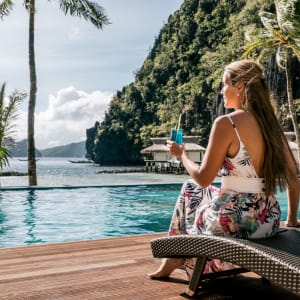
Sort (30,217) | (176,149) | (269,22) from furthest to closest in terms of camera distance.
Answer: (269,22) < (30,217) < (176,149)

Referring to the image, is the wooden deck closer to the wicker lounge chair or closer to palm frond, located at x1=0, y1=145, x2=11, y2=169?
the wicker lounge chair

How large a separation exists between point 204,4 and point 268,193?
190 ft

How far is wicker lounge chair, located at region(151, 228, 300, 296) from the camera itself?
1.80 m

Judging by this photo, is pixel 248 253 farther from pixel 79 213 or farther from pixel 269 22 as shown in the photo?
pixel 269 22

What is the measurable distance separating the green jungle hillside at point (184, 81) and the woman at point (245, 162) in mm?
32808

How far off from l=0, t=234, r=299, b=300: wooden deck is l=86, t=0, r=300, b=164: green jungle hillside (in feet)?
105

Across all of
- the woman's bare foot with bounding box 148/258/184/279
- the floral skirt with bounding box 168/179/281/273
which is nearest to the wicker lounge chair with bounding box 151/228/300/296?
the floral skirt with bounding box 168/179/281/273

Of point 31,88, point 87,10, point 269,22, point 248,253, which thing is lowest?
point 248,253

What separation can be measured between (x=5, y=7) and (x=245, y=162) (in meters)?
12.8

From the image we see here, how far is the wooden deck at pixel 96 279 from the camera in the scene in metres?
2.32

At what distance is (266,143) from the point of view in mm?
2127

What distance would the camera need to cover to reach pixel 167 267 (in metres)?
2.55

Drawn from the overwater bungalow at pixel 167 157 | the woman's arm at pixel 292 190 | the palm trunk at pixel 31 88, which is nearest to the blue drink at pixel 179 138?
the woman's arm at pixel 292 190

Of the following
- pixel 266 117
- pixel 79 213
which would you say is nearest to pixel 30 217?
pixel 79 213
